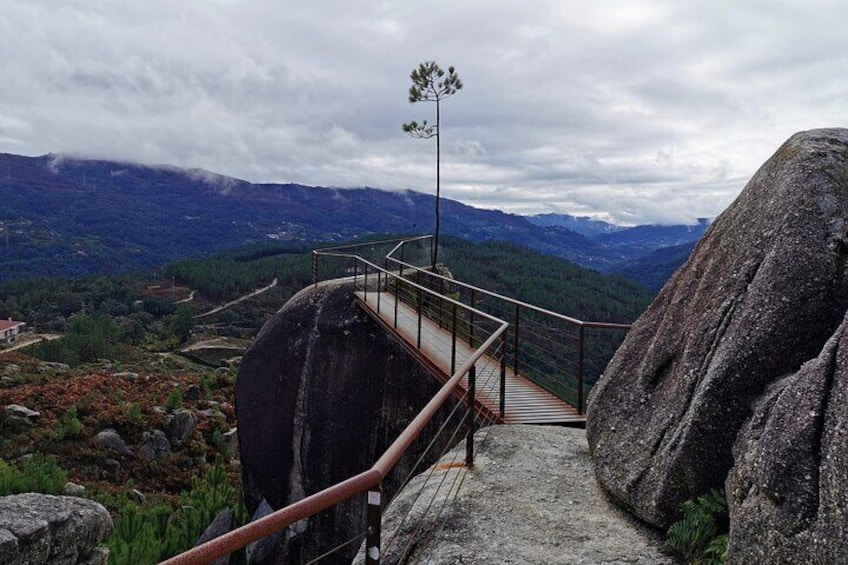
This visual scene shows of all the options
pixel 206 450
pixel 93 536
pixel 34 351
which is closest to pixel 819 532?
pixel 93 536

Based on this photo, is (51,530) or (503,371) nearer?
(503,371)

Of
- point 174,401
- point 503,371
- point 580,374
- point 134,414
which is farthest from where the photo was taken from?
point 174,401

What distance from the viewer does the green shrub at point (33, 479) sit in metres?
14.4

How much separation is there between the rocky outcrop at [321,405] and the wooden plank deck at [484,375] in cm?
52

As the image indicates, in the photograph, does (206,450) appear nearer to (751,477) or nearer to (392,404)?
(392,404)

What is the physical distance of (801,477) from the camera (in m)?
3.29

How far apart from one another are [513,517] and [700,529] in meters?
1.44

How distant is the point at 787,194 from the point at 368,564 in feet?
14.0

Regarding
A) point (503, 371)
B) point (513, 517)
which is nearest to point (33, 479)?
point (503, 371)

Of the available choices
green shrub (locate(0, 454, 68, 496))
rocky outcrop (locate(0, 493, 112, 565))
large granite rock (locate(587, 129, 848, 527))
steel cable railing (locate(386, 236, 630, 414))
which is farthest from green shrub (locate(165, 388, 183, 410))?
large granite rock (locate(587, 129, 848, 527))

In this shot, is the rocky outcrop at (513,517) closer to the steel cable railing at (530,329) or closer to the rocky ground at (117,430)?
the steel cable railing at (530,329)

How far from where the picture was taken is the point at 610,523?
4.89 m

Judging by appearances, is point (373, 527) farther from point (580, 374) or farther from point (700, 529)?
point (580, 374)

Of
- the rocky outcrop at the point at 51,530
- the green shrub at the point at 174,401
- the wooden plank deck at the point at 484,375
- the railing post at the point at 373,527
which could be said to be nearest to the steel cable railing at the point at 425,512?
the railing post at the point at 373,527
